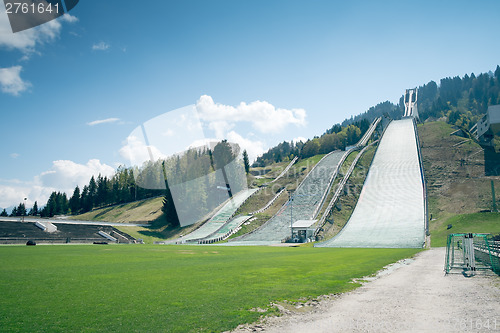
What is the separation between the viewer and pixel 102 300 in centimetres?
884

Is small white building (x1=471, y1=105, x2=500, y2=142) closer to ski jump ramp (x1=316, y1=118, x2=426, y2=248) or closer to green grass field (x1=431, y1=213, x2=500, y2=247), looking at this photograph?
ski jump ramp (x1=316, y1=118, x2=426, y2=248)

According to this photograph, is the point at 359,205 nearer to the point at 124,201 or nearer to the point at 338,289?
the point at 338,289

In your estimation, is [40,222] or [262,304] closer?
[262,304]

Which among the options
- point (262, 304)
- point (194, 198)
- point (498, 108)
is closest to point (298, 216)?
point (194, 198)

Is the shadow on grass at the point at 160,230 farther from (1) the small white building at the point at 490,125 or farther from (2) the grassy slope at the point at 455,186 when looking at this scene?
(1) the small white building at the point at 490,125

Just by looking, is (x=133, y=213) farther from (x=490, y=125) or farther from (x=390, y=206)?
(x=490, y=125)

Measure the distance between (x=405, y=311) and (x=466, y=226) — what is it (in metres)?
37.3

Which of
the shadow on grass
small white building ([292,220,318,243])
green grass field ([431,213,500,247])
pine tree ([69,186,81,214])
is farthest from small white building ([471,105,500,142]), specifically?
pine tree ([69,186,81,214])

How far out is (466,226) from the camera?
37781 mm

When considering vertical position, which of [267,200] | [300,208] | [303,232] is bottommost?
[303,232]

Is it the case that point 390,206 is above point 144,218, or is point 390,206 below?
above

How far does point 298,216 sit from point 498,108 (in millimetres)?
50539

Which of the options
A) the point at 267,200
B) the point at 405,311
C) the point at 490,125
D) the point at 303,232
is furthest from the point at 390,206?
the point at 405,311

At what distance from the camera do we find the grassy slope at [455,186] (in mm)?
38875
